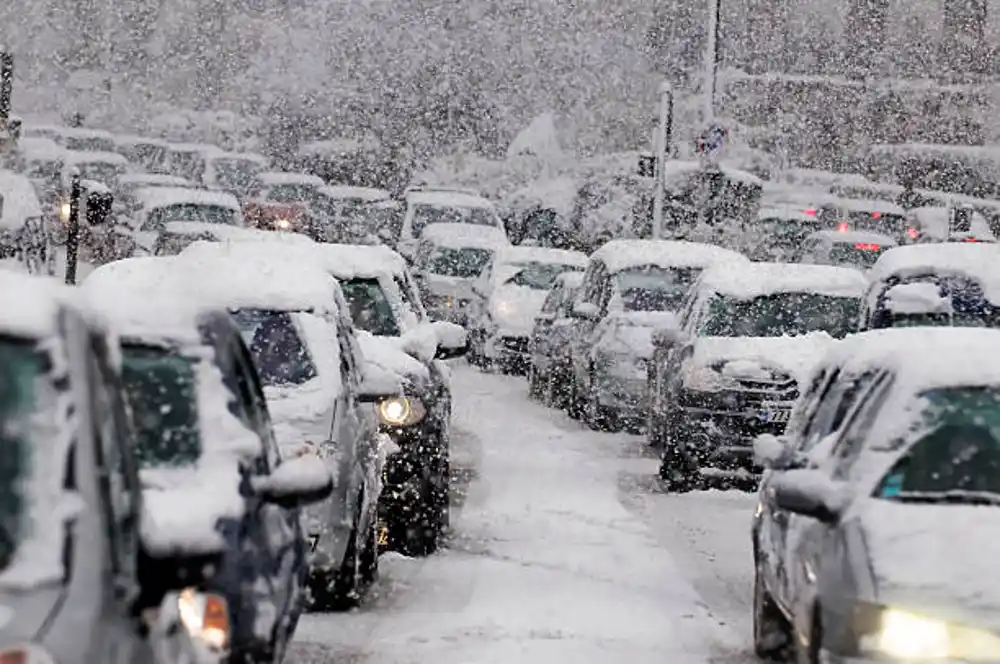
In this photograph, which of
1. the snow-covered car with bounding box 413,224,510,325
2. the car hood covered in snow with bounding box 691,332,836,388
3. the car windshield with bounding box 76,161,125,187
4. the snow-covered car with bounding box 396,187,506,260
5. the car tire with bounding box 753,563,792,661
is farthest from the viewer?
the car windshield with bounding box 76,161,125,187

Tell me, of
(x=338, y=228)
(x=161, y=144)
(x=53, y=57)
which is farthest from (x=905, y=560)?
(x=53, y=57)

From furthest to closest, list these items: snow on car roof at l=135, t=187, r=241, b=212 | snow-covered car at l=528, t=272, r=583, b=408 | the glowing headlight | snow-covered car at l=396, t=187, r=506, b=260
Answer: snow-covered car at l=396, t=187, r=506, b=260 < snow on car roof at l=135, t=187, r=241, b=212 < snow-covered car at l=528, t=272, r=583, b=408 < the glowing headlight

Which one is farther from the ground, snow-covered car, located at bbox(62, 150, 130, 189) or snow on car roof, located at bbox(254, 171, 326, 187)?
snow-covered car, located at bbox(62, 150, 130, 189)

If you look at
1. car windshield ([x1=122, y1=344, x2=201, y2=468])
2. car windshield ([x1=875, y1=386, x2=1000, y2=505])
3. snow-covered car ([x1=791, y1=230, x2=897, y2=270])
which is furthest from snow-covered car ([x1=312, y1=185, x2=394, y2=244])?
car windshield ([x1=122, y1=344, x2=201, y2=468])

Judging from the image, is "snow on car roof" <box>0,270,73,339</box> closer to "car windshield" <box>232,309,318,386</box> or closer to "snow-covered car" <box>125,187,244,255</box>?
"car windshield" <box>232,309,318,386</box>

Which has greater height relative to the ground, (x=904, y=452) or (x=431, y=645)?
(x=904, y=452)

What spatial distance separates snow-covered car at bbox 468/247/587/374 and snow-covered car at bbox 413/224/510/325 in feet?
1.62

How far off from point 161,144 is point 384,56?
11.1 meters

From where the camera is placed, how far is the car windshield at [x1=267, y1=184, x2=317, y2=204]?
4559cm

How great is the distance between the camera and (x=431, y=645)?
9734 millimetres

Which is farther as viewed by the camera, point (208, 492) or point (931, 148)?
point (931, 148)

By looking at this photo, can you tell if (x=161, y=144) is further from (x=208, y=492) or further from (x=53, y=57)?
(x=208, y=492)

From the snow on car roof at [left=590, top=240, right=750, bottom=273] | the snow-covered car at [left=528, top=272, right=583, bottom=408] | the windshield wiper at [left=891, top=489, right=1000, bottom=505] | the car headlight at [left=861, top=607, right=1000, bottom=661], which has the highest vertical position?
the windshield wiper at [left=891, top=489, right=1000, bottom=505]

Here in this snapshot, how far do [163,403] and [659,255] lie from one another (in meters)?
15.6
